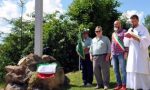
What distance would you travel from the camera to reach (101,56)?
40.7 feet

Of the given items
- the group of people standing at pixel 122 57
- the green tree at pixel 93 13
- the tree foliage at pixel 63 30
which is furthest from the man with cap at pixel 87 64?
the green tree at pixel 93 13

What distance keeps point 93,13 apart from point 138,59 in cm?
1031

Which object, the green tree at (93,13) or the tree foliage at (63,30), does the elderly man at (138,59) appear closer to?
the tree foliage at (63,30)

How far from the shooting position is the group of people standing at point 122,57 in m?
10.7

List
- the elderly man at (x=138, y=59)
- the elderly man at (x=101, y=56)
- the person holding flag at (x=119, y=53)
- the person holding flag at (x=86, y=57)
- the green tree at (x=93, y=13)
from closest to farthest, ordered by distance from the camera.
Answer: the elderly man at (x=138, y=59) < the person holding flag at (x=119, y=53) < the elderly man at (x=101, y=56) < the person holding flag at (x=86, y=57) < the green tree at (x=93, y=13)

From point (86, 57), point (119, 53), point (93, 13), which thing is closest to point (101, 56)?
point (119, 53)

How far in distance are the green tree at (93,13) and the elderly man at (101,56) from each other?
25.7 ft

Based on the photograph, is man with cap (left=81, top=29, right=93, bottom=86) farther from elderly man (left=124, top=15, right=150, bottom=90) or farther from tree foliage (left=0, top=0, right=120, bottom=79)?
tree foliage (left=0, top=0, right=120, bottom=79)

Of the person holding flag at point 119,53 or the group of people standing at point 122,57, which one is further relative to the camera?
the person holding flag at point 119,53

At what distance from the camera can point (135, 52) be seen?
1076cm

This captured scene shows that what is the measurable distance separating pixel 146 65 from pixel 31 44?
29.0 ft

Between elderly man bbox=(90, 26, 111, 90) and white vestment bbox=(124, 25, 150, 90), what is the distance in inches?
63.1

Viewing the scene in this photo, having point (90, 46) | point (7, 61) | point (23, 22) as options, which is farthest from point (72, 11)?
point (90, 46)

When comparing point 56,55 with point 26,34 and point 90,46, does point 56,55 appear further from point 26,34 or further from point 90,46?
point 90,46
